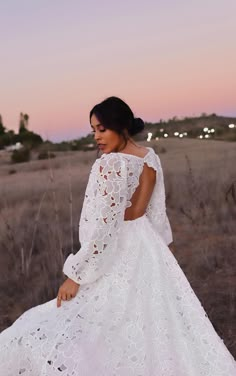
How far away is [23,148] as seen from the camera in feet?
85.6

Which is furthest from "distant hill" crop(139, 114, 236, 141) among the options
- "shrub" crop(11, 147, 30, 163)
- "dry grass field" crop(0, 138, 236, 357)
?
"dry grass field" crop(0, 138, 236, 357)

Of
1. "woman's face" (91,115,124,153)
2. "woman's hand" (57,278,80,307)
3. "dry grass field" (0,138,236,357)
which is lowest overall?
"dry grass field" (0,138,236,357)

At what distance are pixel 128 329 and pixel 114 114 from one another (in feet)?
2.86

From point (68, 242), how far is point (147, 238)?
4247mm

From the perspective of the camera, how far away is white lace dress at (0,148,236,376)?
7.87ft

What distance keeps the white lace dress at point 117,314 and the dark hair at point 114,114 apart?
0.14 metres

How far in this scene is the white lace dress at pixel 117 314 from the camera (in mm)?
2398

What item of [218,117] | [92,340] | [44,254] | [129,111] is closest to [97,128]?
[129,111]

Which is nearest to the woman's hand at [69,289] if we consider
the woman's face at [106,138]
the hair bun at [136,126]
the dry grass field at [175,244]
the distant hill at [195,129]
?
the woman's face at [106,138]

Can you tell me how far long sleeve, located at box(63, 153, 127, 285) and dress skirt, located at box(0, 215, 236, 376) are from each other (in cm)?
7

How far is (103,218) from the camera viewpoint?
2.40 meters

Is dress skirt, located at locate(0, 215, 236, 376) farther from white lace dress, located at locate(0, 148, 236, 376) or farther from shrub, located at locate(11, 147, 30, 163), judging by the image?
shrub, located at locate(11, 147, 30, 163)

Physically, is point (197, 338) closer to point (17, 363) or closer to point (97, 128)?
point (17, 363)

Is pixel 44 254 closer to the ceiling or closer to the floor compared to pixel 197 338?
closer to the floor
